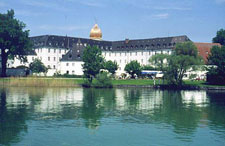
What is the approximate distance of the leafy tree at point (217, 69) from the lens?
8844cm

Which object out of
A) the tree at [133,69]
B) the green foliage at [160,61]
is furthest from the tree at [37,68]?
the green foliage at [160,61]

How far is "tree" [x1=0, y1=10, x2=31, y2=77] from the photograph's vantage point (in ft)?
340

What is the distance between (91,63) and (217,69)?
3145 cm

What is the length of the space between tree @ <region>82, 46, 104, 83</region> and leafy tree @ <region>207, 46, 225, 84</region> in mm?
27925

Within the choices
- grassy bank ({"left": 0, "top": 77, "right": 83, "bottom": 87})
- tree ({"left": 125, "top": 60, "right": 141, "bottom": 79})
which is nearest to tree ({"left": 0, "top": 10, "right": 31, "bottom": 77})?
grassy bank ({"left": 0, "top": 77, "right": 83, "bottom": 87})

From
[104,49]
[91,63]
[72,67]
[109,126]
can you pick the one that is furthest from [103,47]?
[109,126]

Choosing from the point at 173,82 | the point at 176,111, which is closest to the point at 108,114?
the point at 176,111

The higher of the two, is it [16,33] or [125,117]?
[16,33]

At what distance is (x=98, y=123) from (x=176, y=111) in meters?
12.7

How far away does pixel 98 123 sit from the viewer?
109 ft

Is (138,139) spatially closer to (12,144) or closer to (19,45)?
(12,144)

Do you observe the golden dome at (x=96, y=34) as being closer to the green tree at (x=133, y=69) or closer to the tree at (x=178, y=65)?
the green tree at (x=133, y=69)

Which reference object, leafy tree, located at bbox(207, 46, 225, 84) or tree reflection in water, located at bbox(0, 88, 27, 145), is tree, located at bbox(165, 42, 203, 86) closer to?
leafy tree, located at bbox(207, 46, 225, 84)

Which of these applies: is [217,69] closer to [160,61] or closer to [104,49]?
[160,61]
